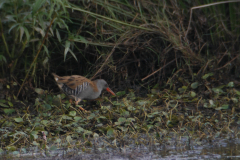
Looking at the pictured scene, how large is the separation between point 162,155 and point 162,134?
56cm

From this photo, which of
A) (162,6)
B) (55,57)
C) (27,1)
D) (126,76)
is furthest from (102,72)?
(27,1)

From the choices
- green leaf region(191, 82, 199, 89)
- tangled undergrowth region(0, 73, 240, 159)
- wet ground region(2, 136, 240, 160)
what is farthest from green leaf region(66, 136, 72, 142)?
→ green leaf region(191, 82, 199, 89)

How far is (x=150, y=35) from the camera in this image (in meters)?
6.19

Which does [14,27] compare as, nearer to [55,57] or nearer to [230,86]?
[55,57]

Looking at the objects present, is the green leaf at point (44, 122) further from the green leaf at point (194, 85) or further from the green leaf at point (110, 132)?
the green leaf at point (194, 85)

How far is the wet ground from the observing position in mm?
3977

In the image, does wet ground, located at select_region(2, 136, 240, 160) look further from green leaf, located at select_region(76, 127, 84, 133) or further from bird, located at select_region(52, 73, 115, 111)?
bird, located at select_region(52, 73, 115, 111)

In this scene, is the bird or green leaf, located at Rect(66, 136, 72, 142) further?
the bird

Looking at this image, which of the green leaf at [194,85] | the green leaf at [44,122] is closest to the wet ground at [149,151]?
the green leaf at [44,122]

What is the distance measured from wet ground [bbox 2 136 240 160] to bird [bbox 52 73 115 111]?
139cm

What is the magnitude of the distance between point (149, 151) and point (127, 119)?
826 millimetres

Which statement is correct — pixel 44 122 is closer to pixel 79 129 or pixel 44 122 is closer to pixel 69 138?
pixel 79 129

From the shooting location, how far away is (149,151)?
13.6 ft

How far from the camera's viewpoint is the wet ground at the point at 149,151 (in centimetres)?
398
